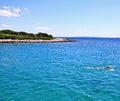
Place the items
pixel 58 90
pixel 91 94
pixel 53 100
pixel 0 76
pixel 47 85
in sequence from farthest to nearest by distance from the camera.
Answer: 1. pixel 0 76
2. pixel 47 85
3. pixel 58 90
4. pixel 91 94
5. pixel 53 100

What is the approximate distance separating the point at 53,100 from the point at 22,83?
629cm

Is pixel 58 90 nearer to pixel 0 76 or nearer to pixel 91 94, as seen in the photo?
pixel 91 94

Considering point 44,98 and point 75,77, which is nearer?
point 44,98

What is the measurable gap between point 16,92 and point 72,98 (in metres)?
5.41

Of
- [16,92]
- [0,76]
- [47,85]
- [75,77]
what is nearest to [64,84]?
[47,85]

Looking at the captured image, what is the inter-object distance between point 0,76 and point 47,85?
7319 mm

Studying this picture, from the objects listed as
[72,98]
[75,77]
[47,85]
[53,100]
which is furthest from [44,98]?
[75,77]

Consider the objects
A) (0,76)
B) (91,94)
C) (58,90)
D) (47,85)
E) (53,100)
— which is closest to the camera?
(53,100)

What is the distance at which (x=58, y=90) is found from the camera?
1986 centimetres

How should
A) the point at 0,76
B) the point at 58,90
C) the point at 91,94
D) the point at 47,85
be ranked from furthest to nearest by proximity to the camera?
the point at 0,76 < the point at 47,85 < the point at 58,90 < the point at 91,94

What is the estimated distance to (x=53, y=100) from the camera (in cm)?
1708

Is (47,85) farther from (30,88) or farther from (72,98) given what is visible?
(72,98)

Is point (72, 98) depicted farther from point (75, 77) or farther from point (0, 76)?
point (0, 76)

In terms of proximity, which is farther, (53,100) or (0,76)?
(0,76)
